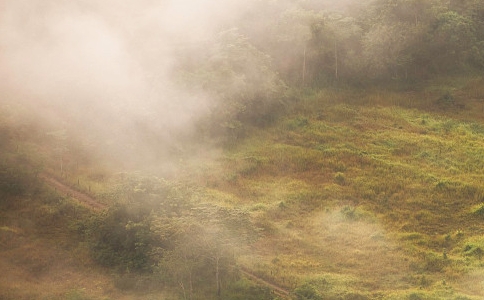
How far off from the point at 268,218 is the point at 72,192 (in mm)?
9502

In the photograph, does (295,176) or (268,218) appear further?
(295,176)

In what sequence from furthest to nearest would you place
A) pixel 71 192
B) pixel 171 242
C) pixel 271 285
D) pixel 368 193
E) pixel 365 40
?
pixel 365 40
pixel 368 193
pixel 71 192
pixel 271 285
pixel 171 242

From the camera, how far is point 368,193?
94.2 feet

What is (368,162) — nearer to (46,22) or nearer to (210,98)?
(210,98)

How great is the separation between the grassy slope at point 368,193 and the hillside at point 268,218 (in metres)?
0.08

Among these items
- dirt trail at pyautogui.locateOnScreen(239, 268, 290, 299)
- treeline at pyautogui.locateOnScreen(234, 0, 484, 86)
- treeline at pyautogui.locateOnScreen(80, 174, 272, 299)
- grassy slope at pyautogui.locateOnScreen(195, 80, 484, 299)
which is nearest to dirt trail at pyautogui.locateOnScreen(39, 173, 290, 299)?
treeline at pyautogui.locateOnScreen(80, 174, 272, 299)

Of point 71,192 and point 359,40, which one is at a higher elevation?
point 359,40

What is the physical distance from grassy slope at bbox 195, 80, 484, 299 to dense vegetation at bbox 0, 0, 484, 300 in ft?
0.30

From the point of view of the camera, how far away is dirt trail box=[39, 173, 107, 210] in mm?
26641

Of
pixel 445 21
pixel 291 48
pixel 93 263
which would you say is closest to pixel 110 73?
pixel 291 48

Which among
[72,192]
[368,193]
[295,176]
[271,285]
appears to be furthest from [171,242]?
[368,193]

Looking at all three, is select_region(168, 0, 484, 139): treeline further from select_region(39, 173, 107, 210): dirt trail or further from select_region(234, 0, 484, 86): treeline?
select_region(39, 173, 107, 210): dirt trail

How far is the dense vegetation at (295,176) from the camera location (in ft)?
71.6

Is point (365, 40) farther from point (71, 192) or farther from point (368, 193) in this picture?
point (71, 192)
